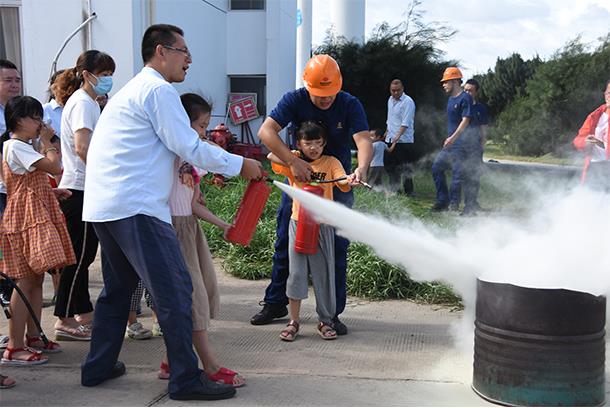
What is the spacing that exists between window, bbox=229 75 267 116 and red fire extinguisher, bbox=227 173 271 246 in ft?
42.4

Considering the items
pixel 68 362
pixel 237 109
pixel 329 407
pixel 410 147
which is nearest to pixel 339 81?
pixel 329 407

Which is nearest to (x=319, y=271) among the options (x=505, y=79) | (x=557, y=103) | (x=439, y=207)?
(x=439, y=207)

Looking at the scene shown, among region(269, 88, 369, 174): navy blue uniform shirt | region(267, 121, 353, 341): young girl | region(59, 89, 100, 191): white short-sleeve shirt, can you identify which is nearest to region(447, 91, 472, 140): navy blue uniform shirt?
region(269, 88, 369, 174): navy blue uniform shirt

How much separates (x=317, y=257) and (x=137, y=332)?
1.39 metres

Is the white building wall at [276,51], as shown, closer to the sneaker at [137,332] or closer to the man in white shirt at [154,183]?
the sneaker at [137,332]

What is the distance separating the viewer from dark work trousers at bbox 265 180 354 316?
16.5ft

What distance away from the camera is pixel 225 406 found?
360 cm

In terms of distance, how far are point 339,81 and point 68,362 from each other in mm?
2581

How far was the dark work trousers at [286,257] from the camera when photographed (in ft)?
16.5

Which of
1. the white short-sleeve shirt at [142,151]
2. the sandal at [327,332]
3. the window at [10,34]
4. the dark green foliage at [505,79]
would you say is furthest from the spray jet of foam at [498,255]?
the dark green foliage at [505,79]

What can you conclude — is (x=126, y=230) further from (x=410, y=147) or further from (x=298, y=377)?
(x=410, y=147)

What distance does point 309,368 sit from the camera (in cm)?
423

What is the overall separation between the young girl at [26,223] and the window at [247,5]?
12.9 m

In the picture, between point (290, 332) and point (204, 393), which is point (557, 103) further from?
point (204, 393)
